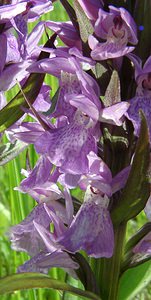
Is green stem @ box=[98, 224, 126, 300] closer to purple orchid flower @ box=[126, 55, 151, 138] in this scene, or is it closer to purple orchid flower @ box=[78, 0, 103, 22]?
purple orchid flower @ box=[126, 55, 151, 138]

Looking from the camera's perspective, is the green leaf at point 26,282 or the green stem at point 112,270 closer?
the green leaf at point 26,282

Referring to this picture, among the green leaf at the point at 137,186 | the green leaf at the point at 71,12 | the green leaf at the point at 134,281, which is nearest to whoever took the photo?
the green leaf at the point at 137,186

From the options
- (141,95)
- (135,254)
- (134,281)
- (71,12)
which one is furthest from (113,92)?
(134,281)

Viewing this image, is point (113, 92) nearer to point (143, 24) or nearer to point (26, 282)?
point (143, 24)

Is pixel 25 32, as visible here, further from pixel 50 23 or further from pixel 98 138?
pixel 98 138

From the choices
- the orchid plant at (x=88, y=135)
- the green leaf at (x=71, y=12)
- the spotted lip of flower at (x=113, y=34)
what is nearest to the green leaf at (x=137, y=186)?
the orchid plant at (x=88, y=135)

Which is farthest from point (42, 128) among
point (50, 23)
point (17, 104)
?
point (50, 23)

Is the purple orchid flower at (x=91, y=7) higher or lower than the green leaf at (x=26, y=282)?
higher

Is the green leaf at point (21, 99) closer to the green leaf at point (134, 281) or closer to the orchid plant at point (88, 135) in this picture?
the orchid plant at point (88, 135)
